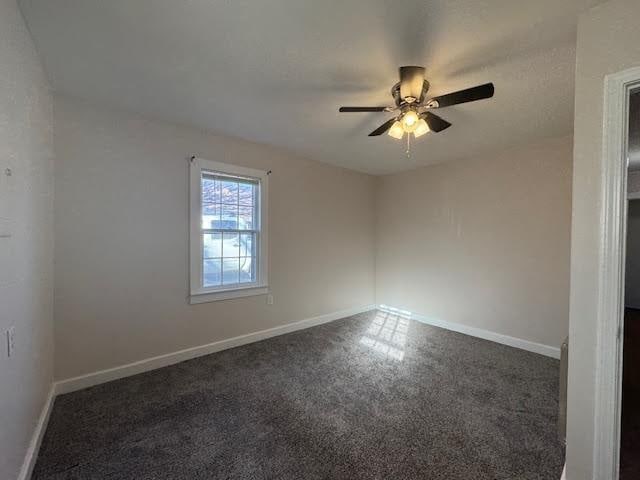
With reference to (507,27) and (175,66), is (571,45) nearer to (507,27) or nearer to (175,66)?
(507,27)

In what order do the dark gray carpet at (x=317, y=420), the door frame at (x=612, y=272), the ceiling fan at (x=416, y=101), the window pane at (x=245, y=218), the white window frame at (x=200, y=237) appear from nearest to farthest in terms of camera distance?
the door frame at (x=612, y=272)
the dark gray carpet at (x=317, y=420)
the ceiling fan at (x=416, y=101)
the white window frame at (x=200, y=237)
the window pane at (x=245, y=218)

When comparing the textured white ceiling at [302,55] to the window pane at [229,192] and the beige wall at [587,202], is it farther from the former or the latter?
the window pane at [229,192]

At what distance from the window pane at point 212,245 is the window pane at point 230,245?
5cm

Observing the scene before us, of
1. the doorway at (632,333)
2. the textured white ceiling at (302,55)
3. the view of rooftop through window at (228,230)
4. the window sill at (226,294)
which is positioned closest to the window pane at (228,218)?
the view of rooftop through window at (228,230)

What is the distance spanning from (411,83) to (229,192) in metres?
2.29

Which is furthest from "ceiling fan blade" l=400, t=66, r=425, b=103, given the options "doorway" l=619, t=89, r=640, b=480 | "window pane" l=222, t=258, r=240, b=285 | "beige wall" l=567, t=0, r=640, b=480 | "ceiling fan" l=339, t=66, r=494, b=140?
"window pane" l=222, t=258, r=240, b=285

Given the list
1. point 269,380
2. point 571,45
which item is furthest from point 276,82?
point 269,380

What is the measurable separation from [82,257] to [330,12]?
269 cm

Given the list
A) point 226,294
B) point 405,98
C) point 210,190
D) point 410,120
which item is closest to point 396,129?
point 410,120

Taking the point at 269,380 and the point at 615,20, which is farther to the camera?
the point at 269,380

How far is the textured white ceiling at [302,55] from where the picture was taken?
1419 mm

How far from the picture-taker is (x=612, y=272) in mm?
1228

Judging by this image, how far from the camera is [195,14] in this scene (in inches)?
56.9

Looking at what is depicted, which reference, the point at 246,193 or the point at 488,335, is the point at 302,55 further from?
the point at 488,335
